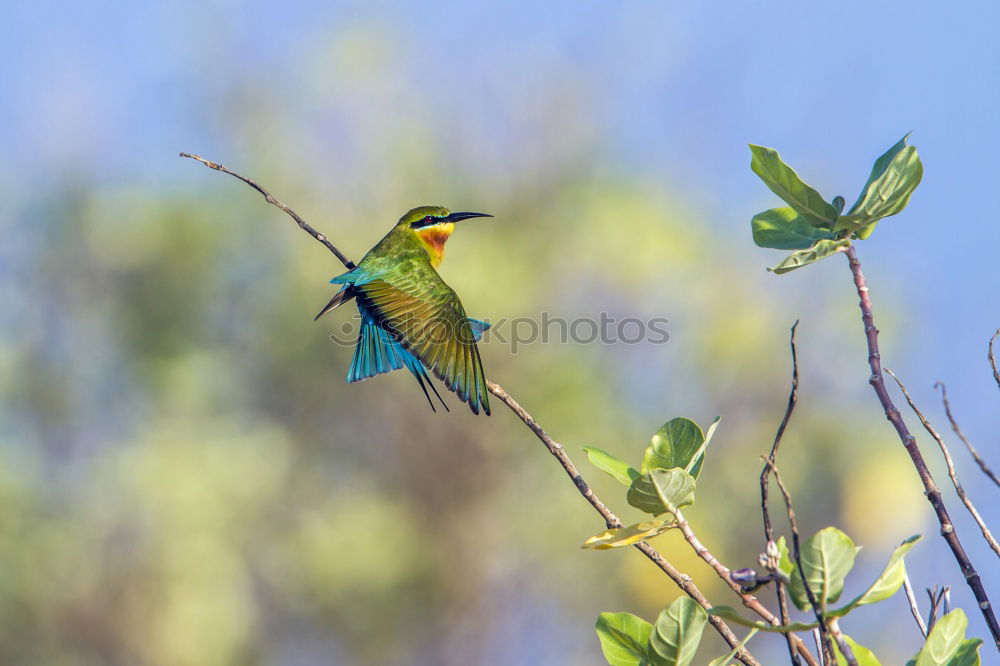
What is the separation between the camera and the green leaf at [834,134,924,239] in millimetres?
1319

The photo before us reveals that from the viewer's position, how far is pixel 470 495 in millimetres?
15953

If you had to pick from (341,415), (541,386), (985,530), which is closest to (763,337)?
(541,386)

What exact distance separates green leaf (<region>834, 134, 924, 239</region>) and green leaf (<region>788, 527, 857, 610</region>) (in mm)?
542

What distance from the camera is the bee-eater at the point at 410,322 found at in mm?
2799

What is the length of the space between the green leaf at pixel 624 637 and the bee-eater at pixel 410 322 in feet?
4.74

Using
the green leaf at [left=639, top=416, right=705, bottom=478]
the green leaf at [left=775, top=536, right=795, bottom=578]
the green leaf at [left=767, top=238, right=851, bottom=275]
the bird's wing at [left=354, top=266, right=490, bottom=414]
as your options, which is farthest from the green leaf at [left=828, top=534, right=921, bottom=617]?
the bird's wing at [left=354, top=266, right=490, bottom=414]

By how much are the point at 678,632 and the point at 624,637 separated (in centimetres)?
9

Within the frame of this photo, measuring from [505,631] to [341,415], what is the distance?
4.33 meters

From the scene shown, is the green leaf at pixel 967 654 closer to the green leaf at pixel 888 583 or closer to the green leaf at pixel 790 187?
the green leaf at pixel 888 583

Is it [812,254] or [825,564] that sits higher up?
[812,254]

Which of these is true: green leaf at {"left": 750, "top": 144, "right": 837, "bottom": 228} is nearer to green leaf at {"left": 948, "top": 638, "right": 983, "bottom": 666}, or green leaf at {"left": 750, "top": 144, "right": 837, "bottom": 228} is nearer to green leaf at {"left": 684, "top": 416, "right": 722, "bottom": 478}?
green leaf at {"left": 684, "top": 416, "right": 722, "bottom": 478}

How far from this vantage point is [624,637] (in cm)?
114
